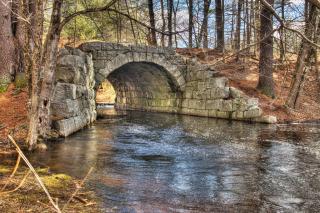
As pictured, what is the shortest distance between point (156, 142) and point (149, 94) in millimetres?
12372

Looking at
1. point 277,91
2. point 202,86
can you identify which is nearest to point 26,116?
point 202,86

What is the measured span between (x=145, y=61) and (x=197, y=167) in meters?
11.0

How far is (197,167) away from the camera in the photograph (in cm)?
739

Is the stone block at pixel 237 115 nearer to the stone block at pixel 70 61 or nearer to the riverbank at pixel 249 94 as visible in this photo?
the riverbank at pixel 249 94

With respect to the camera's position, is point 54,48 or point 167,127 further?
point 167,127

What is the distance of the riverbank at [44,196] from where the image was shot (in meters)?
4.38

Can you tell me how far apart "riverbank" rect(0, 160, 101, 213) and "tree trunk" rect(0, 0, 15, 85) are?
763 cm

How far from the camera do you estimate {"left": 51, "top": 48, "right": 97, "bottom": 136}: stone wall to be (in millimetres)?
10812

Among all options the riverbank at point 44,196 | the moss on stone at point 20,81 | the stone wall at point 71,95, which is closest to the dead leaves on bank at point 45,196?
the riverbank at point 44,196

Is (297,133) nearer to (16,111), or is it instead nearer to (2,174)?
(16,111)

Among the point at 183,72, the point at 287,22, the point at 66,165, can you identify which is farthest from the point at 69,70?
the point at 287,22

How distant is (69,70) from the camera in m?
12.2

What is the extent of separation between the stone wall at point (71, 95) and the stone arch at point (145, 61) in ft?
5.97

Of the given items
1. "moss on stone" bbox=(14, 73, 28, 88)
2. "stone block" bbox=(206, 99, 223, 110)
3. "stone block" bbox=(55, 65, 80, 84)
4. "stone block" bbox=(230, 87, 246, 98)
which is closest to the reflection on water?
"stone block" bbox=(55, 65, 80, 84)
